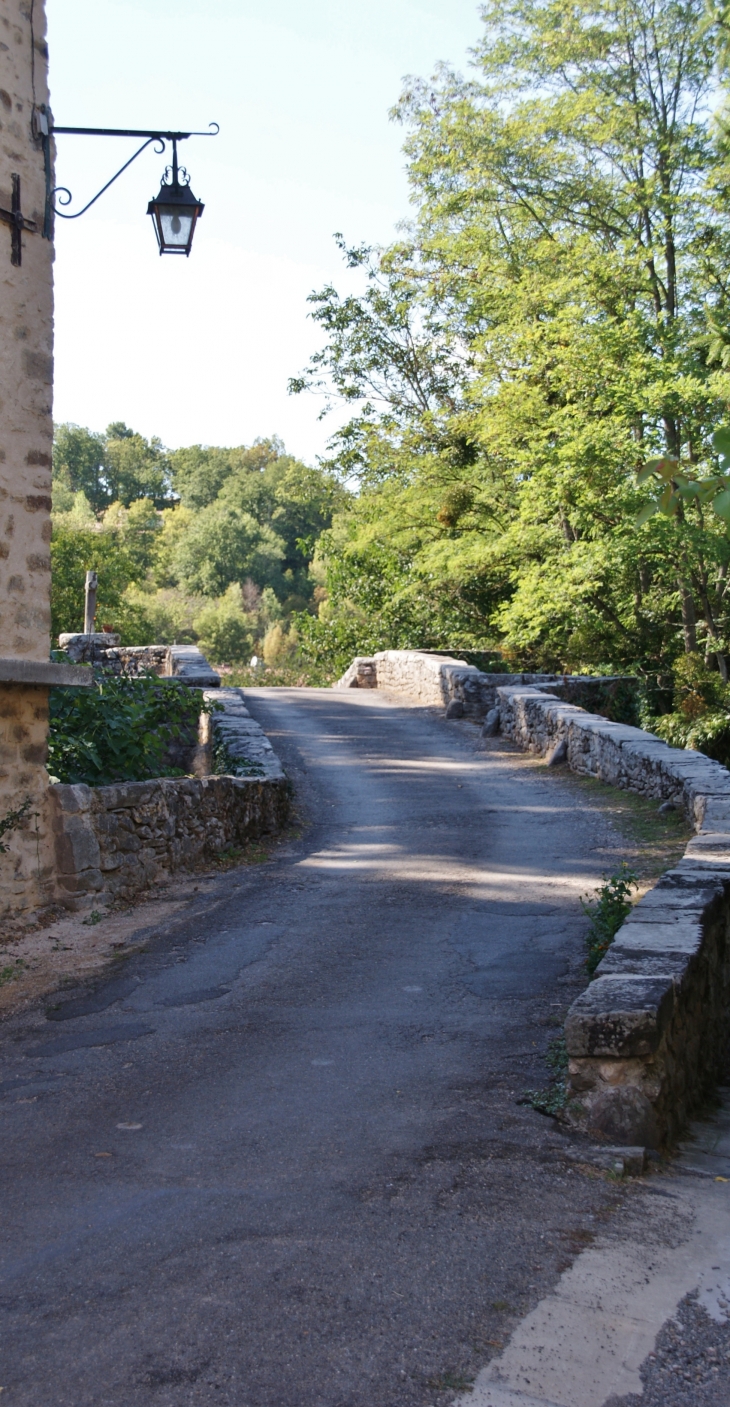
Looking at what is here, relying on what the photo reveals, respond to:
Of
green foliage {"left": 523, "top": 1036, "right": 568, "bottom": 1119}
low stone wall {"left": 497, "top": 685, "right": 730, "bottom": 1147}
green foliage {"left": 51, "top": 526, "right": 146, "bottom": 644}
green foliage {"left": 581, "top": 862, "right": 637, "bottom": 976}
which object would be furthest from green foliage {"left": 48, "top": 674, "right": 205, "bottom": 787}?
green foliage {"left": 51, "top": 526, "right": 146, "bottom": 644}

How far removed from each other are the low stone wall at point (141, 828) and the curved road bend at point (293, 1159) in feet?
2.68

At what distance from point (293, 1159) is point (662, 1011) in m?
1.46

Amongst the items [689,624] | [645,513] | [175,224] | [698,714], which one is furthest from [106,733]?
[689,624]

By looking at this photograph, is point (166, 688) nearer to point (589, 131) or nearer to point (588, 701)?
point (588, 701)

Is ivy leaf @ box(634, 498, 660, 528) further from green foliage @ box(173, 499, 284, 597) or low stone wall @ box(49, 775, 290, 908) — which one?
green foliage @ box(173, 499, 284, 597)

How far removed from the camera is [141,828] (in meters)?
8.19

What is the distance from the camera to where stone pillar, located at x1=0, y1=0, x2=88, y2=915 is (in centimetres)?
694

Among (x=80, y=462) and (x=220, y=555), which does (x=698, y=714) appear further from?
(x=80, y=462)

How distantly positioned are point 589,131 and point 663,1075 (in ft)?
65.9

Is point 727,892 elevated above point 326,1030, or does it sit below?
above

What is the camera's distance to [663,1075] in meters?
4.27

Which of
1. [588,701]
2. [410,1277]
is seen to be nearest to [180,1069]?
[410,1277]

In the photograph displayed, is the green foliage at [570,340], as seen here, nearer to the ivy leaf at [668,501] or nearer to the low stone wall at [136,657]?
the low stone wall at [136,657]

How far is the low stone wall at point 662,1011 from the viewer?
4.10 m
